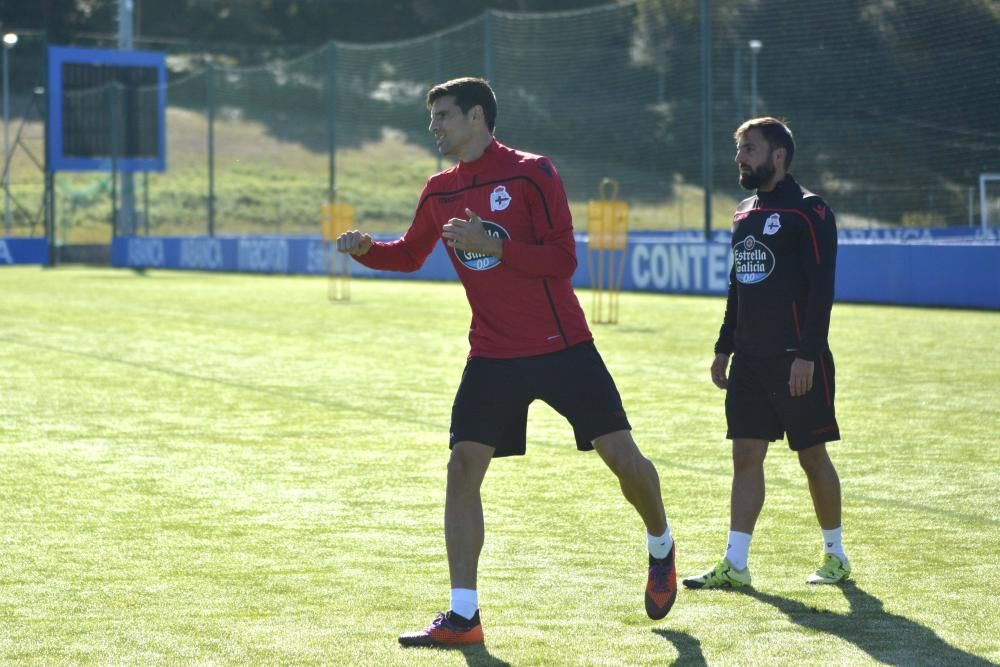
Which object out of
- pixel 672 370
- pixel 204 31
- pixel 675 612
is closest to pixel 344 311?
pixel 672 370

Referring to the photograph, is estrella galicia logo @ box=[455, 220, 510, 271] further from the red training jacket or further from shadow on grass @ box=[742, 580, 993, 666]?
shadow on grass @ box=[742, 580, 993, 666]

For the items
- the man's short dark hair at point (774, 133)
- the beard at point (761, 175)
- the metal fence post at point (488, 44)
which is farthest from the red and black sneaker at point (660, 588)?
the metal fence post at point (488, 44)

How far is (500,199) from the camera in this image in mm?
5328

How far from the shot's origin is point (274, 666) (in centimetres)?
497

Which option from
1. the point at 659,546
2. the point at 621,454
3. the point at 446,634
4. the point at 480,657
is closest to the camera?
the point at 480,657

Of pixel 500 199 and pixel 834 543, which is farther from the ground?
pixel 500 199

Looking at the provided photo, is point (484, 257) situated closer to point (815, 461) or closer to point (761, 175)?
point (761, 175)

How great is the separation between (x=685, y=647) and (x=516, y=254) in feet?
4.49

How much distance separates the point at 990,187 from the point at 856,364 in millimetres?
16692

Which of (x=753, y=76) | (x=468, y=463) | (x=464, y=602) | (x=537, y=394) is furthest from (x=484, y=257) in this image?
(x=753, y=76)

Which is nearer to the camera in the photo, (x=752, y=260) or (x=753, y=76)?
(x=752, y=260)

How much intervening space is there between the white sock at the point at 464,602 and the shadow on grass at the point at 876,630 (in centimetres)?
112

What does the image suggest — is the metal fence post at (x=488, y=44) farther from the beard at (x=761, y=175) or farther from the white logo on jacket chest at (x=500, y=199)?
the white logo on jacket chest at (x=500, y=199)

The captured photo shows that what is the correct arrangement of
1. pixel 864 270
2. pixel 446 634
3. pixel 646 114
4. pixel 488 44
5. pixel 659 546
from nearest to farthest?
pixel 446 634
pixel 659 546
pixel 864 270
pixel 488 44
pixel 646 114
